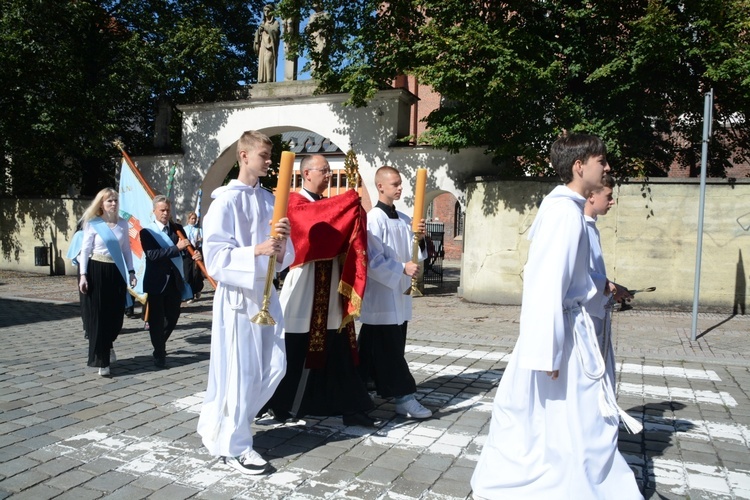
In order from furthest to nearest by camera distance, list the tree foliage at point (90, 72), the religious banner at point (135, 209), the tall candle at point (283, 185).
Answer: the tree foliage at point (90, 72) < the religious banner at point (135, 209) < the tall candle at point (283, 185)

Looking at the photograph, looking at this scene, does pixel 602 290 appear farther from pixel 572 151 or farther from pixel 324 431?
pixel 324 431

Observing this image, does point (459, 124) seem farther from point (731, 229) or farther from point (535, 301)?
point (535, 301)

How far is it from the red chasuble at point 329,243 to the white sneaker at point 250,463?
102 cm

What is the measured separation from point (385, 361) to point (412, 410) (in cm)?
46

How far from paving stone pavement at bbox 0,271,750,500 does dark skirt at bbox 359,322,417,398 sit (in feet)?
0.92

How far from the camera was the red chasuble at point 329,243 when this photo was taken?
197 inches

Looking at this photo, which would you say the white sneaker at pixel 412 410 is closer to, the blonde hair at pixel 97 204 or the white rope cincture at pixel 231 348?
the white rope cincture at pixel 231 348

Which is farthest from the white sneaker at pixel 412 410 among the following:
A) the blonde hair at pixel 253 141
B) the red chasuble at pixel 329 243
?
the blonde hair at pixel 253 141

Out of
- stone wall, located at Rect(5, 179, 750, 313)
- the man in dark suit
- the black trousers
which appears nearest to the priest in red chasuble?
the man in dark suit

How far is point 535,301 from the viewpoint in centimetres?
329

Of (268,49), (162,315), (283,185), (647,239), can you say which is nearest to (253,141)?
(283,185)

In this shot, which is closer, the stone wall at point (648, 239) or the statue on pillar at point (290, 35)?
the stone wall at point (648, 239)

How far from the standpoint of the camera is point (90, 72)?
65.1 feet

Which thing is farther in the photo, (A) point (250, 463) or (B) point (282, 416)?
(B) point (282, 416)
